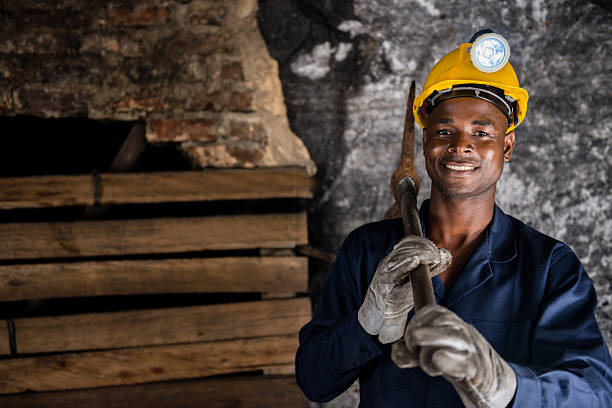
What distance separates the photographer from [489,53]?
130cm

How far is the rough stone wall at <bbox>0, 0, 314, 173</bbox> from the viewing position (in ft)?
6.60

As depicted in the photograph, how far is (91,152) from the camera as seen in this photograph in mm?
2938

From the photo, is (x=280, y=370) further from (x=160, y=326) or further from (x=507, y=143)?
(x=507, y=143)

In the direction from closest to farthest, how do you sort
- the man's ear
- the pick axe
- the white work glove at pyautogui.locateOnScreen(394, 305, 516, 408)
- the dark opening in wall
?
the white work glove at pyautogui.locateOnScreen(394, 305, 516, 408) < the pick axe < the man's ear < the dark opening in wall

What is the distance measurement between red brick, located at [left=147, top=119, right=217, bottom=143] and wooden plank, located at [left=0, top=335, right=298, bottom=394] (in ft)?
2.96

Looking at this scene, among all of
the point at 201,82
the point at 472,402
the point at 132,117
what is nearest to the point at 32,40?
the point at 132,117

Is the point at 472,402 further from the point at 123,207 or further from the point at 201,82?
the point at 123,207

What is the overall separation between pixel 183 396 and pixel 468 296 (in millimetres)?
1374

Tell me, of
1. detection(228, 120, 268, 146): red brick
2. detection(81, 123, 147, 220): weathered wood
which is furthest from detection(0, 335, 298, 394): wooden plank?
detection(228, 120, 268, 146): red brick

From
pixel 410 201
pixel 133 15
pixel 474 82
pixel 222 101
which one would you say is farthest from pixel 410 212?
pixel 133 15

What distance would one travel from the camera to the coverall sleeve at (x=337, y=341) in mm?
1237

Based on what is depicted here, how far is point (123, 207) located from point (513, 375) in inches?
85.8

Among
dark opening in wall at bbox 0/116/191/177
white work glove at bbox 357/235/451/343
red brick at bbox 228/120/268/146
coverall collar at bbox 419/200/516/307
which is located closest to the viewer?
white work glove at bbox 357/235/451/343

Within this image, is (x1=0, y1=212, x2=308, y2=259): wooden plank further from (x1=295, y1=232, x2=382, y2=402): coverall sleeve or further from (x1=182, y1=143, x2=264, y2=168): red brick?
(x1=295, y1=232, x2=382, y2=402): coverall sleeve
